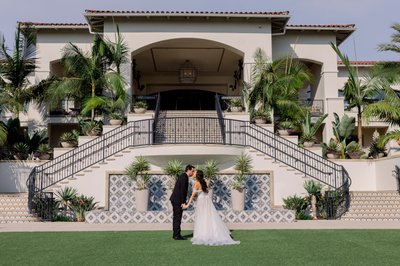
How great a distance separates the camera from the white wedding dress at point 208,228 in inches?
379

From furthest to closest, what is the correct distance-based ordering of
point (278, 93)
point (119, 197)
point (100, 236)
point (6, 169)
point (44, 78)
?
1. point (44, 78)
2. point (278, 93)
3. point (6, 169)
4. point (119, 197)
5. point (100, 236)

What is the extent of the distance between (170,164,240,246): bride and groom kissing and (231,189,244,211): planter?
581cm

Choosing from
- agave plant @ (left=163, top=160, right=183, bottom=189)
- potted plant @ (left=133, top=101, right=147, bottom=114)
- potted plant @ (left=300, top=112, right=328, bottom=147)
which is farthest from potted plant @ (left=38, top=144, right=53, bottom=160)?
potted plant @ (left=300, top=112, right=328, bottom=147)

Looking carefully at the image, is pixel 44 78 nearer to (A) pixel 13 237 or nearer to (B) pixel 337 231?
(A) pixel 13 237

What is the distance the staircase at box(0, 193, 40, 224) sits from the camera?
15.3 m

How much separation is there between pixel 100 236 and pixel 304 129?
14.0m

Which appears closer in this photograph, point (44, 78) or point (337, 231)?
point (337, 231)

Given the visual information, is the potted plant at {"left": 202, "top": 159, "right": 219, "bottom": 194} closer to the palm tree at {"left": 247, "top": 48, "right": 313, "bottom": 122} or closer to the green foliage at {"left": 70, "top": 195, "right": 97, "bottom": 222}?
the green foliage at {"left": 70, "top": 195, "right": 97, "bottom": 222}

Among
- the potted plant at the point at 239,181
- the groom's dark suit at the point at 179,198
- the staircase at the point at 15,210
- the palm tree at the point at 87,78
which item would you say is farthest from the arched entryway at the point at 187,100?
the groom's dark suit at the point at 179,198

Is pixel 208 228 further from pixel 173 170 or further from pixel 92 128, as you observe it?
pixel 92 128

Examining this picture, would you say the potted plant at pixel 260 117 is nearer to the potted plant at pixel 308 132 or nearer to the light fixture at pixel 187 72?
the potted plant at pixel 308 132

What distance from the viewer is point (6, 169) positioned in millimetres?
19812

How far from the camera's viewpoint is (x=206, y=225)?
10.0 m

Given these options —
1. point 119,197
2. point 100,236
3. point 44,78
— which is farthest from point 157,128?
point 100,236
